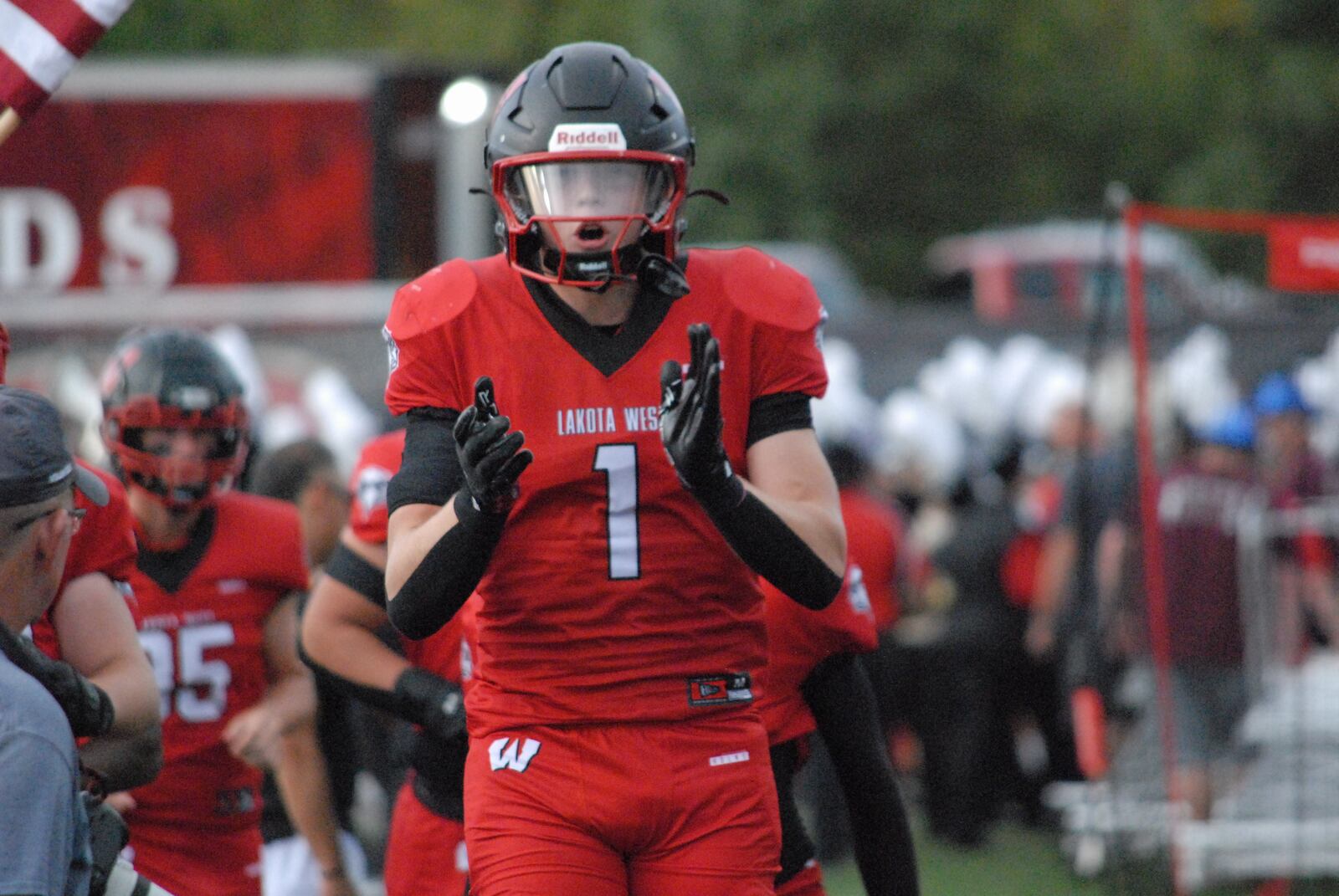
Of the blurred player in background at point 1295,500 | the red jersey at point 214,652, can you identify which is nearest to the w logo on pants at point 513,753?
the red jersey at point 214,652

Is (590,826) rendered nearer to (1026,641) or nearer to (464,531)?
(464,531)

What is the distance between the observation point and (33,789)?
9.21 feet

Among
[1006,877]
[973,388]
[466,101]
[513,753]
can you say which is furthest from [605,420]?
[973,388]

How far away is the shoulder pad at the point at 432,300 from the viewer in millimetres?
3557

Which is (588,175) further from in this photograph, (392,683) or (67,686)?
(392,683)

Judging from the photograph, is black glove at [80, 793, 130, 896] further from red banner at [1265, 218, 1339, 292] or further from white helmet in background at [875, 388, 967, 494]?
white helmet in background at [875, 388, 967, 494]

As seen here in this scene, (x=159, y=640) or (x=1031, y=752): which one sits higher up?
(x=159, y=640)

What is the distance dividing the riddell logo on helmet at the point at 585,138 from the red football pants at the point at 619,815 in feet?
3.19

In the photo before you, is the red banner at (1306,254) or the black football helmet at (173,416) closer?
the black football helmet at (173,416)

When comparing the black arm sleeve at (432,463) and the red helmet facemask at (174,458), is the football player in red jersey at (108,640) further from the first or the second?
the red helmet facemask at (174,458)

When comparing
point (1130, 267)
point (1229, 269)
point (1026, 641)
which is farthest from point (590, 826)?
point (1229, 269)

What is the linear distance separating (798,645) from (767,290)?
107 cm

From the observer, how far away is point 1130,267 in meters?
7.84

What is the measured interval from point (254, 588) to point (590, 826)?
5.78ft
